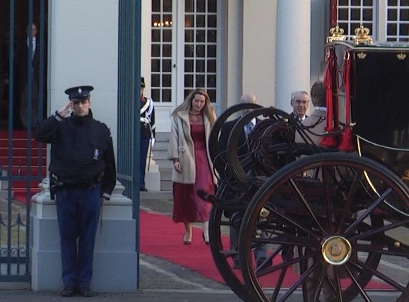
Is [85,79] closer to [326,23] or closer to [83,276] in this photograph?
[83,276]

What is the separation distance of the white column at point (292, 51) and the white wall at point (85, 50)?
7759 millimetres

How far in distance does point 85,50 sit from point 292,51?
316 inches

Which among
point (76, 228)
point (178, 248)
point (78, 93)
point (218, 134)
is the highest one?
point (78, 93)

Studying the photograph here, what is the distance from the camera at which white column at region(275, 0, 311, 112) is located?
17.4 meters

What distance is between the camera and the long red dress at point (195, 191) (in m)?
12.4

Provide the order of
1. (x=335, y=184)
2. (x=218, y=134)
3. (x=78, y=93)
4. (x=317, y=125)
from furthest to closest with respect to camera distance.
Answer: (x=78, y=93) < (x=218, y=134) < (x=317, y=125) < (x=335, y=184)

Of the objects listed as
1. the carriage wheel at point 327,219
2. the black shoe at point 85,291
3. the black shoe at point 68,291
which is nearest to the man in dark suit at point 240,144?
the carriage wheel at point 327,219

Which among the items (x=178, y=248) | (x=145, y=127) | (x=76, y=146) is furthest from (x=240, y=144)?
(x=145, y=127)

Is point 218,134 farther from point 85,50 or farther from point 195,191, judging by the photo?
point 195,191

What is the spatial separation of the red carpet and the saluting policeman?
162cm

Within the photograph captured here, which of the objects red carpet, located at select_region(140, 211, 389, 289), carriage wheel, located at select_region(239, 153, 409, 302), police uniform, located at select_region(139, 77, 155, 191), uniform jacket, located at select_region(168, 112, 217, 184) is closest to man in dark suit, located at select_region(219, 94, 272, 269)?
red carpet, located at select_region(140, 211, 389, 289)

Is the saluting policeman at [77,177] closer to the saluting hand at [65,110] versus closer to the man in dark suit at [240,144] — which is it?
the saluting hand at [65,110]

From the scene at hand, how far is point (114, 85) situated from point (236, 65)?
10.7 metres

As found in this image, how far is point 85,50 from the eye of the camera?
9719 millimetres
